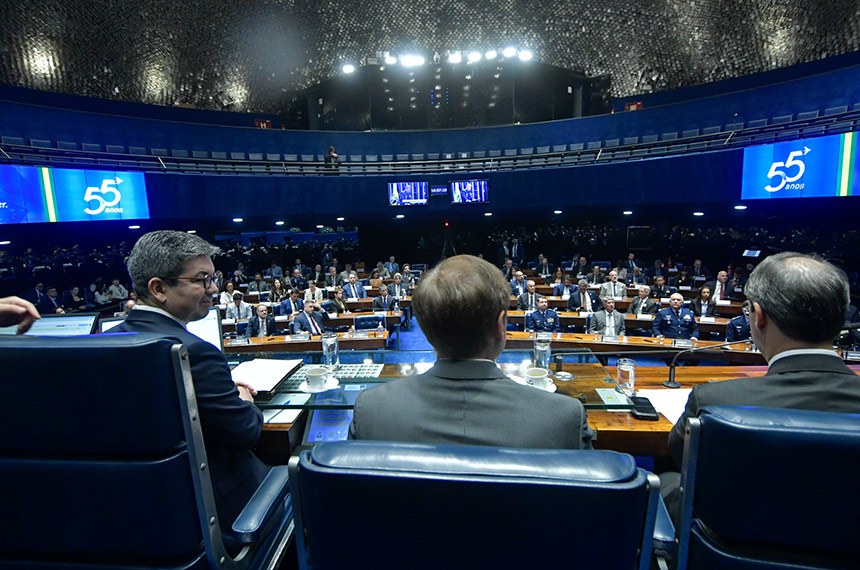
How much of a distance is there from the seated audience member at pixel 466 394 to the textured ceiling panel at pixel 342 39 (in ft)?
51.5

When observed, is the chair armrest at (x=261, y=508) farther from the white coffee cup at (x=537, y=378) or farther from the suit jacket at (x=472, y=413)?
the white coffee cup at (x=537, y=378)

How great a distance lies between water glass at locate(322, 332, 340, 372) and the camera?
6.42ft

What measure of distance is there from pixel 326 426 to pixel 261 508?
0.67 m

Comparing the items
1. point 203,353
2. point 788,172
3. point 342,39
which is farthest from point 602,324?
point 342,39

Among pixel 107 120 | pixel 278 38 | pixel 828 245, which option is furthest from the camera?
pixel 278 38

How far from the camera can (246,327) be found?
6.75 m

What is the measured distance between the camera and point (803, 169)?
7996 mm

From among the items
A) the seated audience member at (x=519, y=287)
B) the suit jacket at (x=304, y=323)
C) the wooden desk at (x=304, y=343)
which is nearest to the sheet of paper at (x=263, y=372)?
the wooden desk at (x=304, y=343)

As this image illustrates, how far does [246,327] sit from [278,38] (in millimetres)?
14344

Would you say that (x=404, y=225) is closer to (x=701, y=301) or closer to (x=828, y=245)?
(x=701, y=301)

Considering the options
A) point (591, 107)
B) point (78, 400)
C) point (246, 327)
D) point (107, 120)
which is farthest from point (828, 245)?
point (107, 120)

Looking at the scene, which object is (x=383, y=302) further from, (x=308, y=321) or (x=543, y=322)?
(x=543, y=322)

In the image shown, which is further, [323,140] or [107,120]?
[323,140]

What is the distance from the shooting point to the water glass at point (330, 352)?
1958mm
